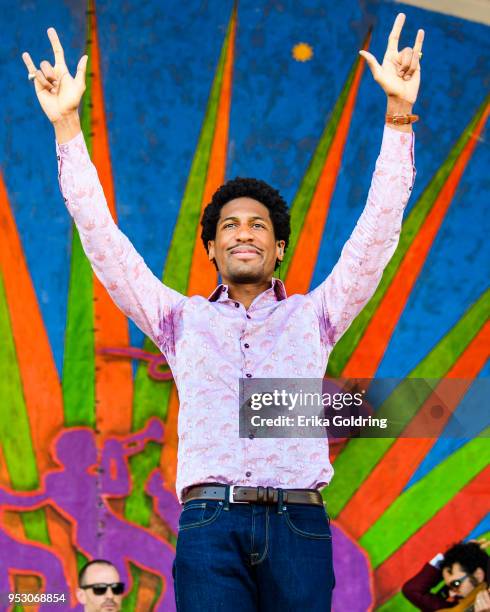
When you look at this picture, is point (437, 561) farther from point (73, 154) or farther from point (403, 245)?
point (73, 154)

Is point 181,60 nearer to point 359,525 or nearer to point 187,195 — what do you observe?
point 187,195

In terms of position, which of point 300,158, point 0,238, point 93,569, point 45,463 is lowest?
point 93,569

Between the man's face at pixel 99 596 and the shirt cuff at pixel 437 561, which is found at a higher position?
the shirt cuff at pixel 437 561

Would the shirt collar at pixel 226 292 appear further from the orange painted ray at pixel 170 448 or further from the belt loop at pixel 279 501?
the orange painted ray at pixel 170 448

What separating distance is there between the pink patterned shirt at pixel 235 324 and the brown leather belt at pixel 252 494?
2 centimetres

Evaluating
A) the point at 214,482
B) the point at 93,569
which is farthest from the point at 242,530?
the point at 93,569

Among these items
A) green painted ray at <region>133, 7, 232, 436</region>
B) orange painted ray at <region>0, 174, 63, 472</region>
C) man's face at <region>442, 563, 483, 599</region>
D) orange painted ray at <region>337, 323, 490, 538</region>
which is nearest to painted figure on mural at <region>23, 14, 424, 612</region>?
green painted ray at <region>133, 7, 232, 436</region>

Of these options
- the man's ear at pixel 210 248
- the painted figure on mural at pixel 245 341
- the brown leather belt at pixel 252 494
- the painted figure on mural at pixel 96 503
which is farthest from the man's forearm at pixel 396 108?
the painted figure on mural at pixel 96 503

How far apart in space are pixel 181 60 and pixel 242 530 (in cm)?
209

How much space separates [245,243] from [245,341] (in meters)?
0.25

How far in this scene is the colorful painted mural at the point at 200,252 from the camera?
332 centimetres

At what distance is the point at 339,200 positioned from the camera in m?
3.56

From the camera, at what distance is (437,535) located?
11.2 ft

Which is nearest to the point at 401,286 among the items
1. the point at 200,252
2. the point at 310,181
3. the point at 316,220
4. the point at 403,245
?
the point at 403,245
